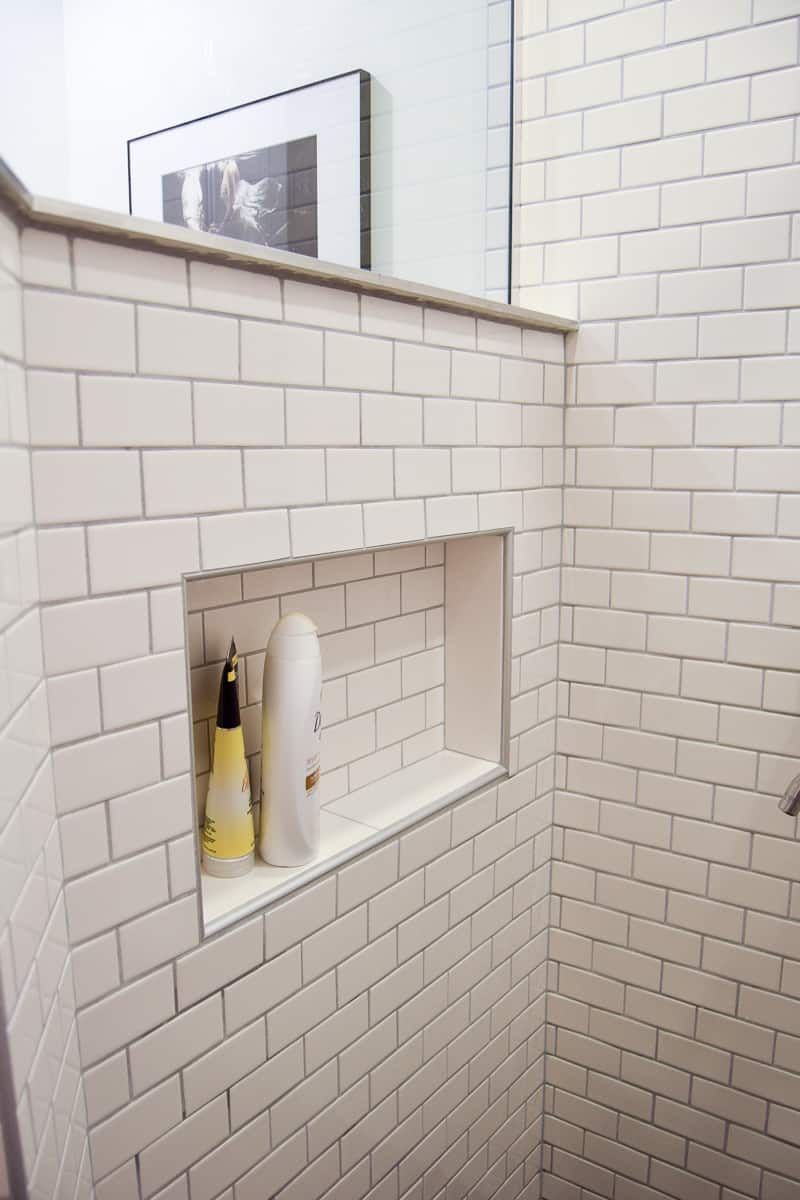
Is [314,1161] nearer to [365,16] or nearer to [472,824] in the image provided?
[472,824]

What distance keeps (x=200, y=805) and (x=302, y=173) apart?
0.90 meters

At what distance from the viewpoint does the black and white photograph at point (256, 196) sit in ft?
3.91

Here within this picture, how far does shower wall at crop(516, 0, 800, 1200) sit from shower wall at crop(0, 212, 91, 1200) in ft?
3.46

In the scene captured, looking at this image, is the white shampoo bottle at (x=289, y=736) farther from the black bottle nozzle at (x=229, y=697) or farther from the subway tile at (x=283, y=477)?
the subway tile at (x=283, y=477)

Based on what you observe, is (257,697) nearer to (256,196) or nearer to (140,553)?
(140,553)

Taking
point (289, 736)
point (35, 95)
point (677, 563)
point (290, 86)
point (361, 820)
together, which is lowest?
point (361, 820)

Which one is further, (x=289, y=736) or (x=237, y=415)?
(x=289, y=736)

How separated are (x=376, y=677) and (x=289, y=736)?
327 millimetres

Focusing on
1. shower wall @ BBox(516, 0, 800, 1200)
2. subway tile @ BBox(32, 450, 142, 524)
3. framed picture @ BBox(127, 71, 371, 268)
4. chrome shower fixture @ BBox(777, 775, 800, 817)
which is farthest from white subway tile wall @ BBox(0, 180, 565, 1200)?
chrome shower fixture @ BBox(777, 775, 800, 817)

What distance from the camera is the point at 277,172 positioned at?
4.22 feet

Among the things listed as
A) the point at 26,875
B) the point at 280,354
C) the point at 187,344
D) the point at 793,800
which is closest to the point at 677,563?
the point at 793,800

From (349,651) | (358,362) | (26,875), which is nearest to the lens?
(26,875)

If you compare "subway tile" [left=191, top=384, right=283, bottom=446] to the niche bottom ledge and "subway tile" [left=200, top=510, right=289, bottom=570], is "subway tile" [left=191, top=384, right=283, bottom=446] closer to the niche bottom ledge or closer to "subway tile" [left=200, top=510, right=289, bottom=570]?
"subway tile" [left=200, top=510, right=289, bottom=570]

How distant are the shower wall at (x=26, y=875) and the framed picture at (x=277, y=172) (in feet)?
1.60
